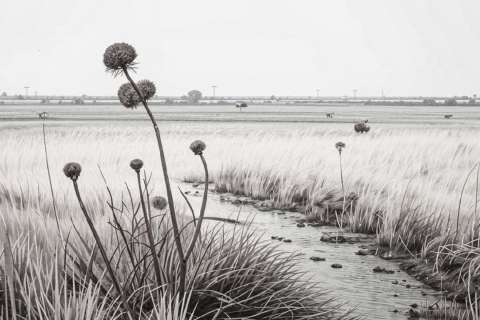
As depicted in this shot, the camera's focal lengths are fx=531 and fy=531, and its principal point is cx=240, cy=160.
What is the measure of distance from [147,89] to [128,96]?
14 centimetres

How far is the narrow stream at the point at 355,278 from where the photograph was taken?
11.6 ft

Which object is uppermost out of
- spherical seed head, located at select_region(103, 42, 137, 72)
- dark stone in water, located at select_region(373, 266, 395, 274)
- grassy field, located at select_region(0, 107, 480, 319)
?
spherical seed head, located at select_region(103, 42, 137, 72)

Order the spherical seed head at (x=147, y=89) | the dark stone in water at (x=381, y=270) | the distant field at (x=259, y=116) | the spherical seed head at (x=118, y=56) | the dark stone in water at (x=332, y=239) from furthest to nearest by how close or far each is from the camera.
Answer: the distant field at (x=259, y=116), the dark stone in water at (x=332, y=239), the dark stone in water at (x=381, y=270), the spherical seed head at (x=147, y=89), the spherical seed head at (x=118, y=56)

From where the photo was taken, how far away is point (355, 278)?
4125 millimetres

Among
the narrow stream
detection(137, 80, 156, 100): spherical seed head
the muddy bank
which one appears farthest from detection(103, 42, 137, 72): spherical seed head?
the muddy bank

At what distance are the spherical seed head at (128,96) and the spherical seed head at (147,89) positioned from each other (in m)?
0.06

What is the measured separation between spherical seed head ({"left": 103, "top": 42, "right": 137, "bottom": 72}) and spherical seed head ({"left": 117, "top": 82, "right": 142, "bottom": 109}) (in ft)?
1.21

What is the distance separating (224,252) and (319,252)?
1812 millimetres

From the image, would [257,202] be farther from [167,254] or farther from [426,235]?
[167,254]

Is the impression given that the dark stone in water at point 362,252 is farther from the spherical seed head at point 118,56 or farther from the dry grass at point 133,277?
the spherical seed head at point 118,56

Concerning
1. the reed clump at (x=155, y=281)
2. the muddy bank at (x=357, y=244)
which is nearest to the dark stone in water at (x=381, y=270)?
the muddy bank at (x=357, y=244)

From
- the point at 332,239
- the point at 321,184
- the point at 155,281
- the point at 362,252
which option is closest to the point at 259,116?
the point at 321,184

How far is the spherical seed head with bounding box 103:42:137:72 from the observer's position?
1.88 meters

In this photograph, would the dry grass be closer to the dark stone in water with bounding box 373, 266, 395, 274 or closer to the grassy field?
the grassy field
